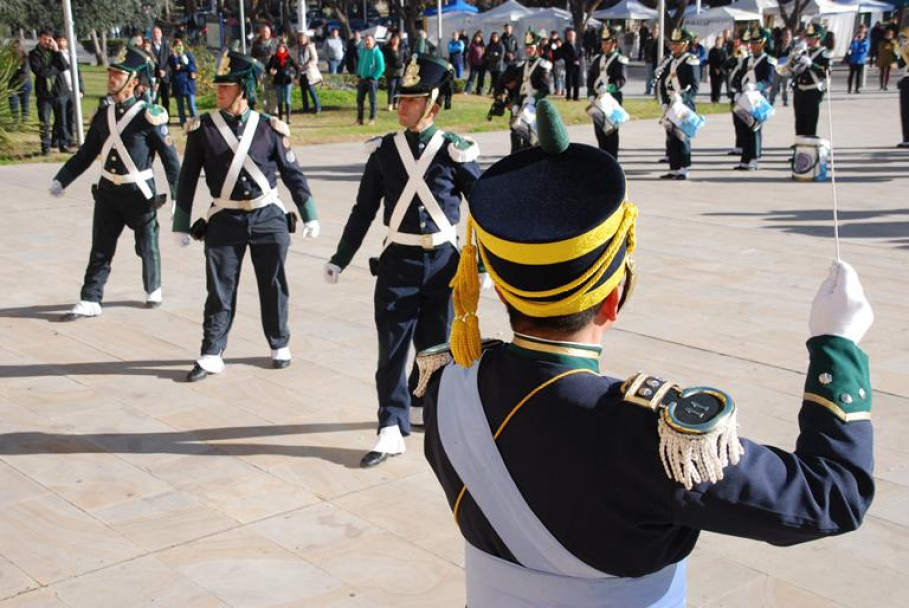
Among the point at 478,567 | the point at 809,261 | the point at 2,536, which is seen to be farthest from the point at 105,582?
the point at 809,261

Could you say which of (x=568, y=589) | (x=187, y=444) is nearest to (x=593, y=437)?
(x=568, y=589)

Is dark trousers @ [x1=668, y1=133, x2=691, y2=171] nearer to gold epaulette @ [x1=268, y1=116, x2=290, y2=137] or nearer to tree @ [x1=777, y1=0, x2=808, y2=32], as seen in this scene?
gold epaulette @ [x1=268, y1=116, x2=290, y2=137]

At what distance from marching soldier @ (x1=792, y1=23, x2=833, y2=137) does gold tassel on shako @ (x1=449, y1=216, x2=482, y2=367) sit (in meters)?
14.3

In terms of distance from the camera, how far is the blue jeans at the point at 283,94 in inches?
872

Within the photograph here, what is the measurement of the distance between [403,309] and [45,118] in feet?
46.0

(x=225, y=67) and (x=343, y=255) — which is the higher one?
(x=225, y=67)

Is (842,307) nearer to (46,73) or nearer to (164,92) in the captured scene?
(46,73)

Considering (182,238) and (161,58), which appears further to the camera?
(161,58)

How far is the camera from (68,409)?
688 cm

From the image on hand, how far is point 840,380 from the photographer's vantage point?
220 centimetres

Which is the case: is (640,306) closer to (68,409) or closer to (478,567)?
(68,409)

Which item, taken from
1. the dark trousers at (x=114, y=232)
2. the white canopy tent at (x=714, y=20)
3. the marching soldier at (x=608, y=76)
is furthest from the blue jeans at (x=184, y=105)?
the white canopy tent at (x=714, y=20)

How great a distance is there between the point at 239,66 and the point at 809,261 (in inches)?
223

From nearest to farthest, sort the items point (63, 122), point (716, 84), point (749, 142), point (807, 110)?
1. point (807, 110)
2. point (749, 142)
3. point (63, 122)
4. point (716, 84)
